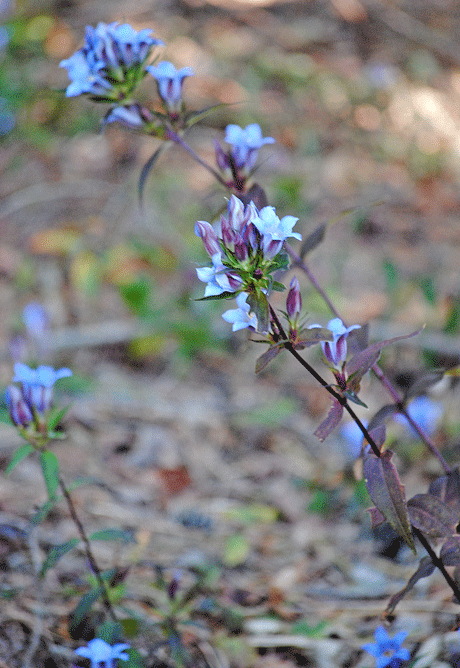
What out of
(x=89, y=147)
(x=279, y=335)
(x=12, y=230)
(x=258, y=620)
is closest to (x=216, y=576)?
(x=258, y=620)

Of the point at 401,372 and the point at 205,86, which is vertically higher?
the point at 205,86

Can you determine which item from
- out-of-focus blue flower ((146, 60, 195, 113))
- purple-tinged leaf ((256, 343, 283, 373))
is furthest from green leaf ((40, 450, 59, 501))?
out-of-focus blue flower ((146, 60, 195, 113))

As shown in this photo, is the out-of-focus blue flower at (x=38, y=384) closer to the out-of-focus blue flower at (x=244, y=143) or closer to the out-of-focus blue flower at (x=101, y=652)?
the out-of-focus blue flower at (x=101, y=652)

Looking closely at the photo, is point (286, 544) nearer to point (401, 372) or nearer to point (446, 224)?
point (401, 372)

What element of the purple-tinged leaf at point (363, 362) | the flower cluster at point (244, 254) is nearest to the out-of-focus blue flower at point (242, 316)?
the flower cluster at point (244, 254)

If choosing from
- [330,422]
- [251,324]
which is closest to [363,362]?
[330,422]

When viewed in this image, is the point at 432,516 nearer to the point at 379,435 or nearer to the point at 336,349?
the point at 379,435
